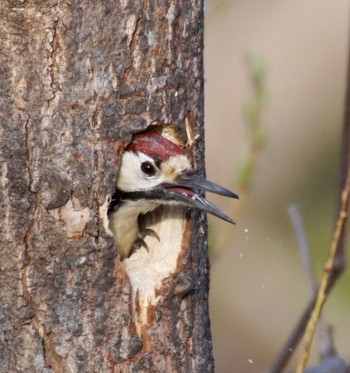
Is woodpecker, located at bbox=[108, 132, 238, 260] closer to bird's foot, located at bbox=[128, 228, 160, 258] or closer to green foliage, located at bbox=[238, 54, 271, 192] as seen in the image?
bird's foot, located at bbox=[128, 228, 160, 258]

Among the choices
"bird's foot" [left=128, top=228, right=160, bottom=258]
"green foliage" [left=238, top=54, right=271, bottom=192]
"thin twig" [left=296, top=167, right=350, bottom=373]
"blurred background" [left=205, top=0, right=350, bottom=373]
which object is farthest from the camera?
"blurred background" [left=205, top=0, right=350, bottom=373]

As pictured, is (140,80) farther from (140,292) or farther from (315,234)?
(315,234)

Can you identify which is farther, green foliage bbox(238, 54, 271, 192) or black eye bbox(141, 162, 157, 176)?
green foliage bbox(238, 54, 271, 192)

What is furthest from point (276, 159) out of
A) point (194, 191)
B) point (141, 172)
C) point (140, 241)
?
point (141, 172)

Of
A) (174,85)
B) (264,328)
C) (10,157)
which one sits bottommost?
(264,328)

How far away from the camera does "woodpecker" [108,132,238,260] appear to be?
169 inches

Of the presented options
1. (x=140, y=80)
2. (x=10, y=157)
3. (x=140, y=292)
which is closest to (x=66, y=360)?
(x=140, y=292)

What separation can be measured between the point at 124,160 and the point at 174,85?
14.3 inches

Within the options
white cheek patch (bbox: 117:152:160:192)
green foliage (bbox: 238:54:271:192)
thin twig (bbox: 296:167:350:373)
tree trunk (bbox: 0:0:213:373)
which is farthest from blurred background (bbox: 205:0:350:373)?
tree trunk (bbox: 0:0:213:373)

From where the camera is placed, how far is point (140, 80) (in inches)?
161

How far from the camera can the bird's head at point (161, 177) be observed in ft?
14.0

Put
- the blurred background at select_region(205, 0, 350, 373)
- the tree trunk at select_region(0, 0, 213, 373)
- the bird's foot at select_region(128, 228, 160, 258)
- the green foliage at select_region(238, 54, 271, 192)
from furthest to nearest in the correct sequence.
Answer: the blurred background at select_region(205, 0, 350, 373)
the green foliage at select_region(238, 54, 271, 192)
the bird's foot at select_region(128, 228, 160, 258)
the tree trunk at select_region(0, 0, 213, 373)

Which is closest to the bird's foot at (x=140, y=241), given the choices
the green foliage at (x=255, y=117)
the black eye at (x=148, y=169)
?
the black eye at (x=148, y=169)

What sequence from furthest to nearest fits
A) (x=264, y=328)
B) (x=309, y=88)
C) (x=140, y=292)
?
(x=309, y=88) → (x=264, y=328) → (x=140, y=292)
